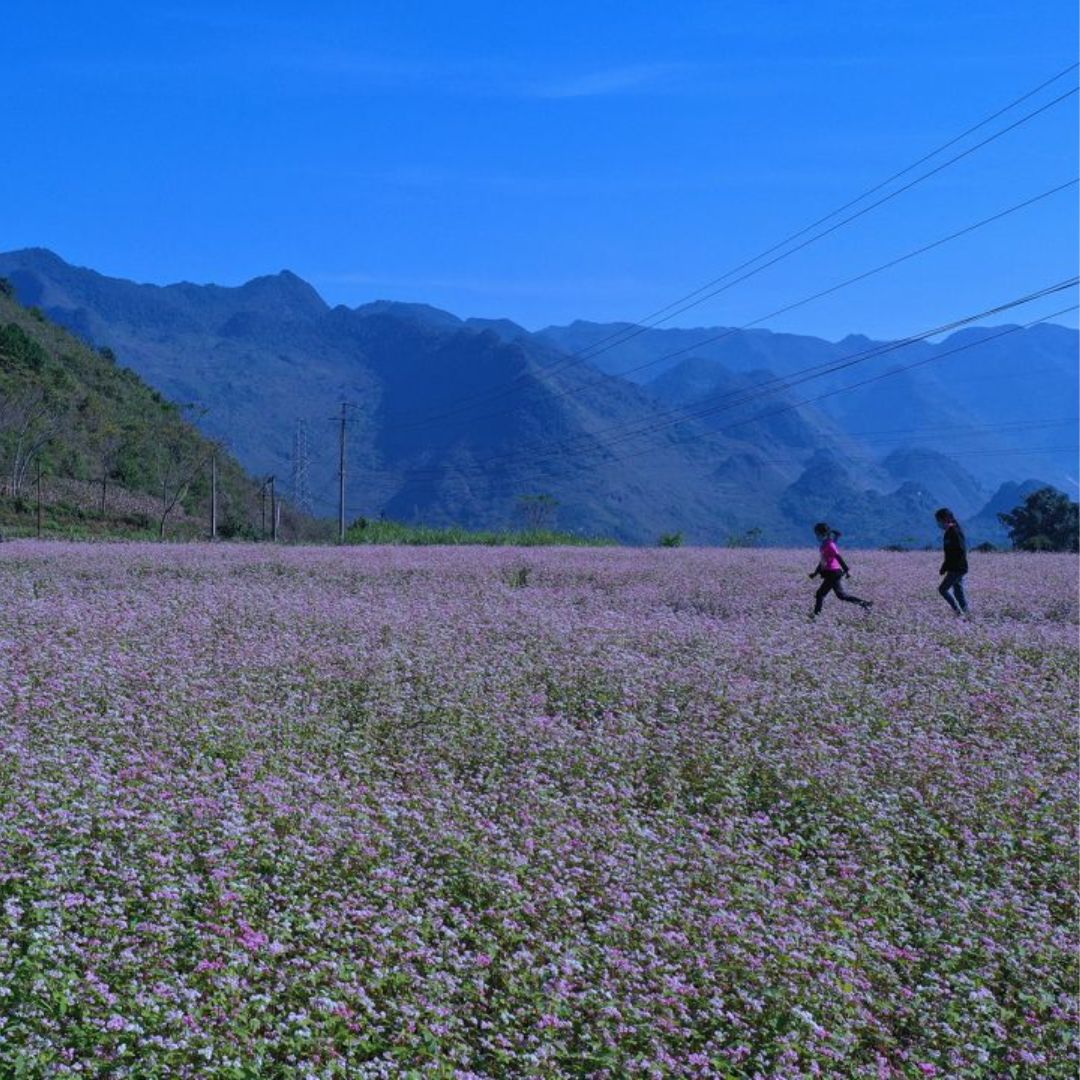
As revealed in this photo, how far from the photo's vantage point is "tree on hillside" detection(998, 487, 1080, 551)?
69500 mm

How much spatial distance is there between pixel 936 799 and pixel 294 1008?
5.95 meters

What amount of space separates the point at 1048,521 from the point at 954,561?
55.8 meters

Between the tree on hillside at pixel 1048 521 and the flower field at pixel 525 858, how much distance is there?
5945cm

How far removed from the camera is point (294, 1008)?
5418 millimetres

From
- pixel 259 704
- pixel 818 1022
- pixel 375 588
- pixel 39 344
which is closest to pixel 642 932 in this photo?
pixel 818 1022

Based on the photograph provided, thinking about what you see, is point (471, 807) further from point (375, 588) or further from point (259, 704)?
point (375, 588)

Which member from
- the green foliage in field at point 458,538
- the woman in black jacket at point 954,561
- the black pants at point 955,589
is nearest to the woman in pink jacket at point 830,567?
the black pants at point 955,589

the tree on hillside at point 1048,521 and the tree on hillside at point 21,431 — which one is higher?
the tree on hillside at point 21,431

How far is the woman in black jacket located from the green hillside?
42336mm

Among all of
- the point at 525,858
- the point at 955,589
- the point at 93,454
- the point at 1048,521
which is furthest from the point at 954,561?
the point at 93,454

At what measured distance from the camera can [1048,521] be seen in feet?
235

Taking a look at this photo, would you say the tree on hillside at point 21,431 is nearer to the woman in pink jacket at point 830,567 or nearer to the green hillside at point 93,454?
the green hillside at point 93,454

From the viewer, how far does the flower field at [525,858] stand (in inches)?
213

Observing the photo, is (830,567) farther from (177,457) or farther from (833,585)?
(177,457)
